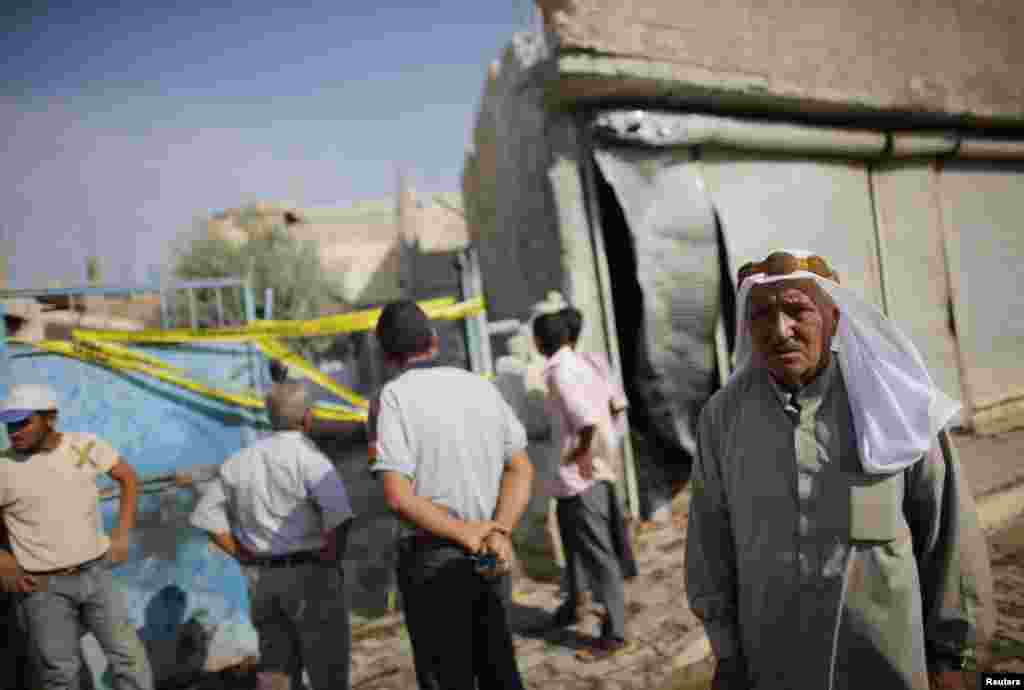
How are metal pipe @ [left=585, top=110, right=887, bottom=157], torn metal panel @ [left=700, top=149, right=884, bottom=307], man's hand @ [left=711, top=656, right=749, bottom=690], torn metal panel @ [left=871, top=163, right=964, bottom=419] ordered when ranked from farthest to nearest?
torn metal panel @ [left=871, top=163, right=964, bottom=419], torn metal panel @ [left=700, top=149, right=884, bottom=307], metal pipe @ [left=585, top=110, right=887, bottom=157], man's hand @ [left=711, top=656, right=749, bottom=690]

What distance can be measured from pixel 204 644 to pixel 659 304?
387 cm

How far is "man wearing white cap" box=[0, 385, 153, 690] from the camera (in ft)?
8.25

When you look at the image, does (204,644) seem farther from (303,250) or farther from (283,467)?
(303,250)

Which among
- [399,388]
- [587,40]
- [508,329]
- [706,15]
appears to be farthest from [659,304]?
[399,388]

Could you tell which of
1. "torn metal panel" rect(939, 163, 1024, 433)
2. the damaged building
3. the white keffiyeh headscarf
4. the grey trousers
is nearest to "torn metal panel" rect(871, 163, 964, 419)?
the damaged building

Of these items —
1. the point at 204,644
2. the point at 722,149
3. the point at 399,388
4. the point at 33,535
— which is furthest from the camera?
the point at 722,149

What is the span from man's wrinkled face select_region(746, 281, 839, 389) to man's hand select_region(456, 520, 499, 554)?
1.07 metres

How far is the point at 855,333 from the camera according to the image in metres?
1.44

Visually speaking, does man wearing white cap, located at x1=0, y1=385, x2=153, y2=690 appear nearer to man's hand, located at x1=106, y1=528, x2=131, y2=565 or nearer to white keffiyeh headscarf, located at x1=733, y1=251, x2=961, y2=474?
man's hand, located at x1=106, y1=528, x2=131, y2=565

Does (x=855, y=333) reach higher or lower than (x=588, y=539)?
higher

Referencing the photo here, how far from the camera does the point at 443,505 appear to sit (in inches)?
79.2

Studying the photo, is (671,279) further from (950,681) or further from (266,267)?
(266,267)

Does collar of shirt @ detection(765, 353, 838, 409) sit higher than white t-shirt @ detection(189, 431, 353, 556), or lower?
higher

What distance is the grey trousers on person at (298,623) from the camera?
254 cm
